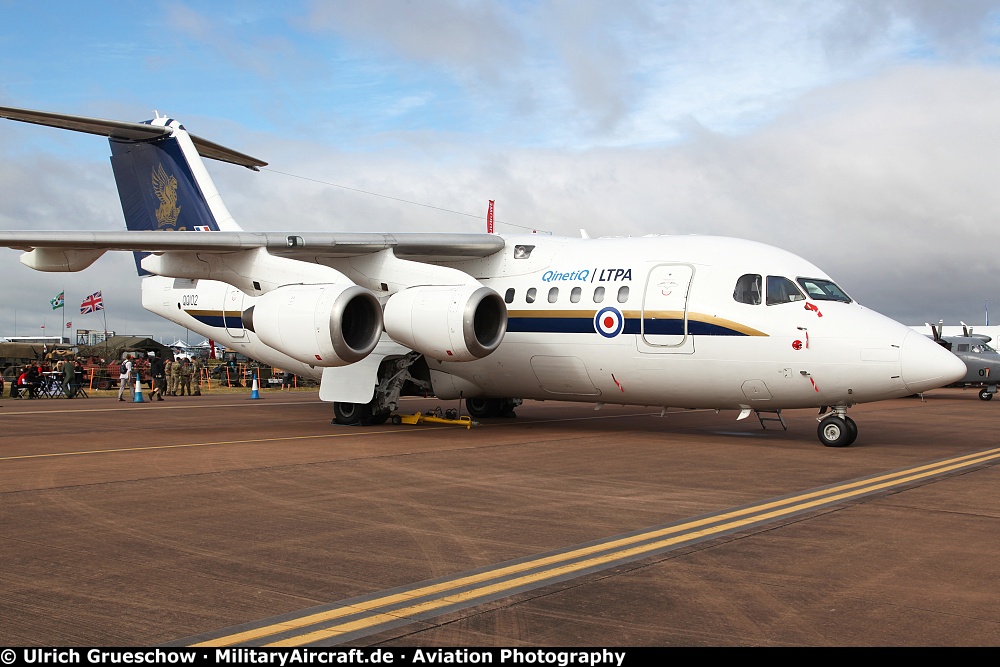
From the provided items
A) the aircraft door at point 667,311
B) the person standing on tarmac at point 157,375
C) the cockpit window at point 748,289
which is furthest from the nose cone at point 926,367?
the person standing on tarmac at point 157,375

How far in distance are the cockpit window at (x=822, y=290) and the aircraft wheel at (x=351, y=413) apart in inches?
312

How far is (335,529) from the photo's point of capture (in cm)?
691

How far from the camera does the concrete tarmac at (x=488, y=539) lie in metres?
4.50

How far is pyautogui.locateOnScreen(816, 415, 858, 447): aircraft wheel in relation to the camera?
13133 mm

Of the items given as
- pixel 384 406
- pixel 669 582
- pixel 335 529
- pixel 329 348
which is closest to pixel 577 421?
pixel 384 406

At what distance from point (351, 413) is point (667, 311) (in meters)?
6.38

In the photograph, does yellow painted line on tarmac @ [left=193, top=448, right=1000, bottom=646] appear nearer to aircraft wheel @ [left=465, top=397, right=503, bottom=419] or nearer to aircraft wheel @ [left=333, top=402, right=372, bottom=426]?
aircraft wheel @ [left=333, top=402, right=372, bottom=426]

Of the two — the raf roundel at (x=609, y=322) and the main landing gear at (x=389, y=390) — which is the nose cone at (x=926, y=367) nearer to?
the raf roundel at (x=609, y=322)

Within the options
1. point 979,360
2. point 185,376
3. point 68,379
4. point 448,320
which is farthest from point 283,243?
point 979,360

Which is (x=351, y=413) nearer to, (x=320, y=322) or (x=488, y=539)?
(x=320, y=322)

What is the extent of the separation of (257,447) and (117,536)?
6221 mm

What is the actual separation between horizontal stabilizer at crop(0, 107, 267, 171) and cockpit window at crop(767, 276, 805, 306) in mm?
11600

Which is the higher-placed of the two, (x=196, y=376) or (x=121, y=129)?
(x=121, y=129)

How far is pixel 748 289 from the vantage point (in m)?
13.3
